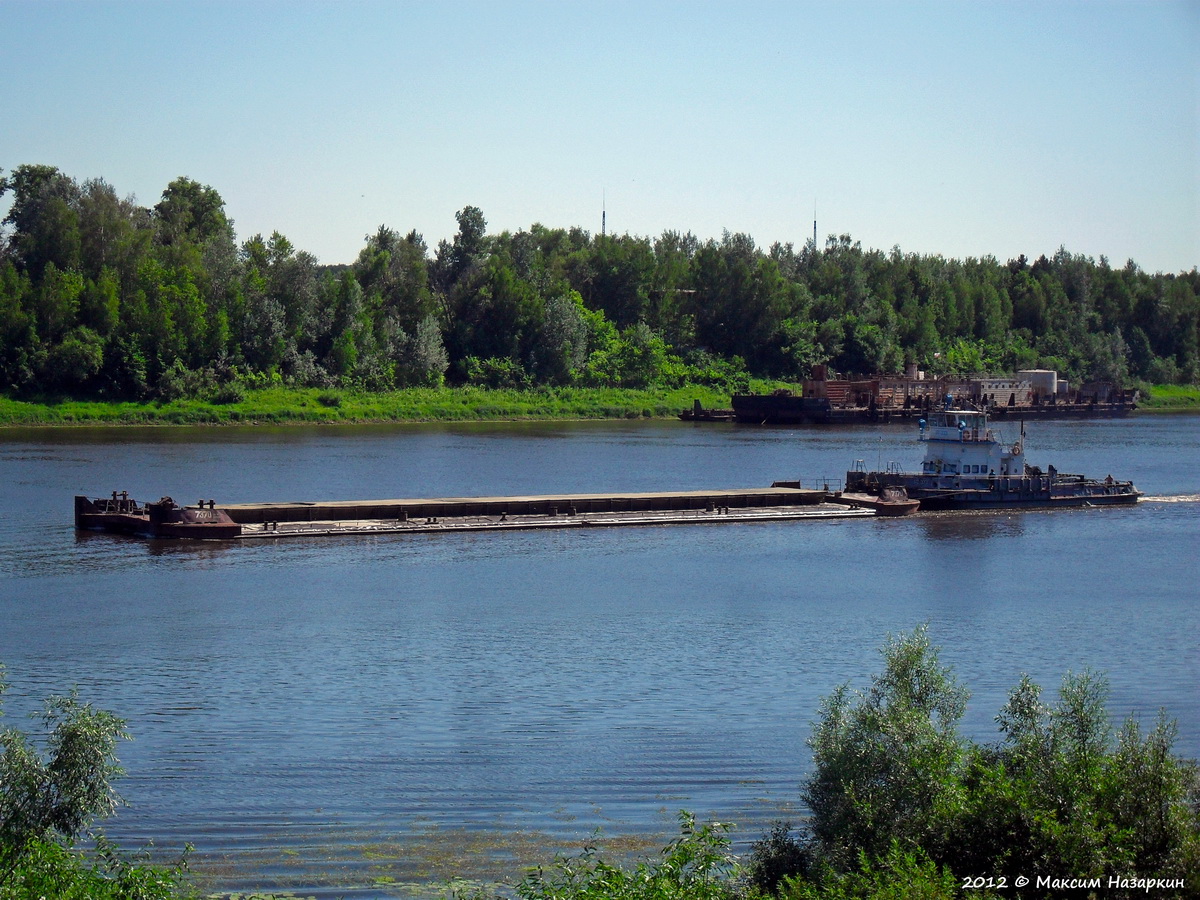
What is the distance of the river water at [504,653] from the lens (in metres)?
22.2

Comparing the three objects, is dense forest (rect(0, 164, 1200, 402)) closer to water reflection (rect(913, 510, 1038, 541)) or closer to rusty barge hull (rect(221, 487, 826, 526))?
rusty barge hull (rect(221, 487, 826, 526))

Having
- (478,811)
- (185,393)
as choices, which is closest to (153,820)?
(478,811)

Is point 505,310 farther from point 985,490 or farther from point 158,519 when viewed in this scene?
point 158,519

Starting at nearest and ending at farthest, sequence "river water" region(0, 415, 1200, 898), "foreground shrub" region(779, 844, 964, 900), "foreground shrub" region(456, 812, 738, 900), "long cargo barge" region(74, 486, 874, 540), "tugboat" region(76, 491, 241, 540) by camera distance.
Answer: "foreground shrub" region(779, 844, 964, 900) < "foreground shrub" region(456, 812, 738, 900) < "river water" region(0, 415, 1200, 898) < "tugboat" region(76, 491, 241, 540) < "long cargo barge" region(74, 486, 874, 540)

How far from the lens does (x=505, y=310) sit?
426ft

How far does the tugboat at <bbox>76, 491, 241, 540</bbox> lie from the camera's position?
163 ft

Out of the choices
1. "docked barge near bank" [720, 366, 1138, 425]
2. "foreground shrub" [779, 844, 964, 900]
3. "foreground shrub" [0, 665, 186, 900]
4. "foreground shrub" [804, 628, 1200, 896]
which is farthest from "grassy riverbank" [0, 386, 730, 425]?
"foreground shrub" [779, 844, 964, 900]

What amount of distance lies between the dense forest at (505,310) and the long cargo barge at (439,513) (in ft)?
175

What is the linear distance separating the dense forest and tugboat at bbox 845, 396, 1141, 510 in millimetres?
60136

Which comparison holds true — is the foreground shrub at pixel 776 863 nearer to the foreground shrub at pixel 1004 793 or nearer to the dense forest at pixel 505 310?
the foreground shrub at pixel 1004 793

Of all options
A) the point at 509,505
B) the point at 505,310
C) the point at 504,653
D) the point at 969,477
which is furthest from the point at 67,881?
the point at 505,310

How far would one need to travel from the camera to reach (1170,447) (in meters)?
105

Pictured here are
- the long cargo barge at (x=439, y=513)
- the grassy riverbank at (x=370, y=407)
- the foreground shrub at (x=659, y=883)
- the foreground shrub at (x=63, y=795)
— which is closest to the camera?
the foreground shrub at (x=659, y=883)

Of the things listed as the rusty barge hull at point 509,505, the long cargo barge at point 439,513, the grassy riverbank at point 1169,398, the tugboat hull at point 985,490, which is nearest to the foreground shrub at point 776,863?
the long cargo barge at point 439,513
